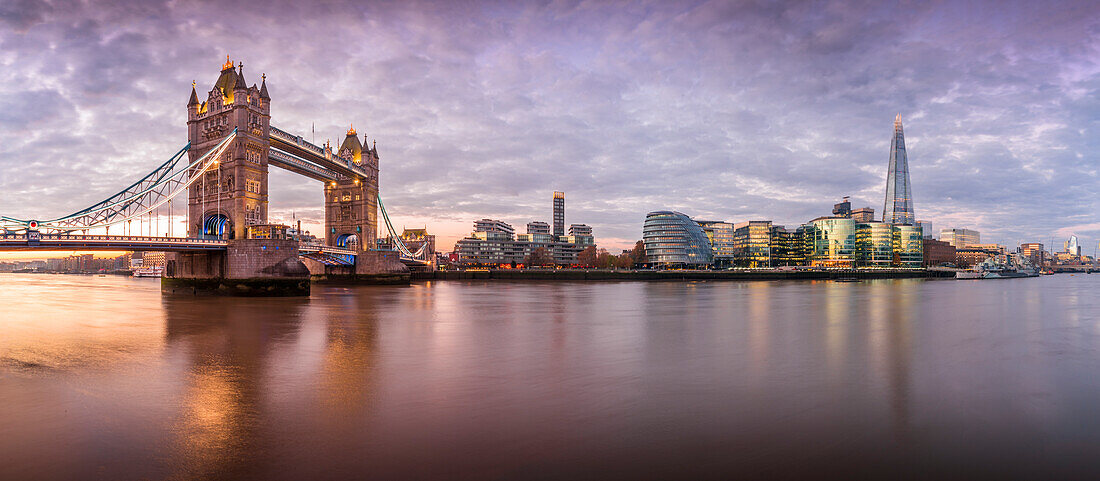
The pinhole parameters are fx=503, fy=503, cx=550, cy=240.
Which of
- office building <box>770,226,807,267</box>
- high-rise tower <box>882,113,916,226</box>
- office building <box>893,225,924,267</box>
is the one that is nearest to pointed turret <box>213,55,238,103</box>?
office building <box>770,226,807,267</box>

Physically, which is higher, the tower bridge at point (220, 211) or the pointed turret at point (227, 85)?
the pointed turret at point (227, 85)

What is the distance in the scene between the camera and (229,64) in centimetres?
4550

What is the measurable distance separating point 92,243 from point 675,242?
117 metres

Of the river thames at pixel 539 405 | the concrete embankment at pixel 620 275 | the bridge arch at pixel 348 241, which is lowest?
the concrete embankment at pixel 620 275

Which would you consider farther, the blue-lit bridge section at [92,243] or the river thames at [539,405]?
the blue-lit bridge section at [92,243]

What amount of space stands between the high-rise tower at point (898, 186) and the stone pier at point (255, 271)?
21323 centimetres

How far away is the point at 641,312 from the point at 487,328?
11.1m

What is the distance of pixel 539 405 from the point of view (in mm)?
8773

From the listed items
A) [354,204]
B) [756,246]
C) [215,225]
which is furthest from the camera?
[756,246]

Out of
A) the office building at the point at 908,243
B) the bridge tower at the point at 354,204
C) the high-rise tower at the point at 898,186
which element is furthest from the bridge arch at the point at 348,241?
the high-rise tower at the point at 898,186

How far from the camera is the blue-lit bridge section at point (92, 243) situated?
96.9 feet

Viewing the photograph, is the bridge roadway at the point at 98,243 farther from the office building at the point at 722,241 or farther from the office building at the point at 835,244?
the office building at the point at 835,244

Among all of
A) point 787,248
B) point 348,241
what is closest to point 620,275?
point 348,241

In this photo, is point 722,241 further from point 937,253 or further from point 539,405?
point 539,405
